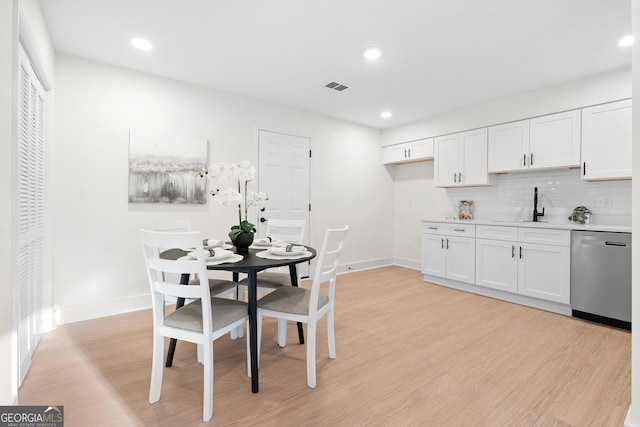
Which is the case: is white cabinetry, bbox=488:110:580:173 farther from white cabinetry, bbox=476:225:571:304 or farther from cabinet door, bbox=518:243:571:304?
cabinet door, bbox=518:243:571:304

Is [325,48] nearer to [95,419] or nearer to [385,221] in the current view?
[95,419]

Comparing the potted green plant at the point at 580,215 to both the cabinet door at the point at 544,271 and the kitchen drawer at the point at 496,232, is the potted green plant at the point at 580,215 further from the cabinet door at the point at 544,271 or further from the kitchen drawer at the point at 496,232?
the kitchen drawer at the point at 496,232

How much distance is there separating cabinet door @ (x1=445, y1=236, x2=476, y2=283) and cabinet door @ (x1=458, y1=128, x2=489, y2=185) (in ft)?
2.83

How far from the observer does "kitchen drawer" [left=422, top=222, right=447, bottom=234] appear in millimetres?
4348

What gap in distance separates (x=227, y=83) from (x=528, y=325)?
4.09 m

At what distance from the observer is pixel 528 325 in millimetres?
2961

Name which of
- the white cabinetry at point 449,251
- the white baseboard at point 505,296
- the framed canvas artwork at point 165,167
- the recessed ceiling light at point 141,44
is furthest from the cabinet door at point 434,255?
the recessed ceiling light at point 141,44

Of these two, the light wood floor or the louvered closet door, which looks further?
the louvered closet door

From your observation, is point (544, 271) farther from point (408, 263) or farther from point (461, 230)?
point (408, 263)

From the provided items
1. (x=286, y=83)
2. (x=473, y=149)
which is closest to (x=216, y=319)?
(x=286, y=83)

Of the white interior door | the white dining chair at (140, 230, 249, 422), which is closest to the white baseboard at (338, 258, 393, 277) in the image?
the white interior door

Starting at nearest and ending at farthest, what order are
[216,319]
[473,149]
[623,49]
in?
1. [216,319]
2. [623,49]
3. [473,149]

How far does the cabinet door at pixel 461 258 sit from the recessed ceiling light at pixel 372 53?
258 centimetres

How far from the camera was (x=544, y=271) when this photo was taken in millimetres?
3383
